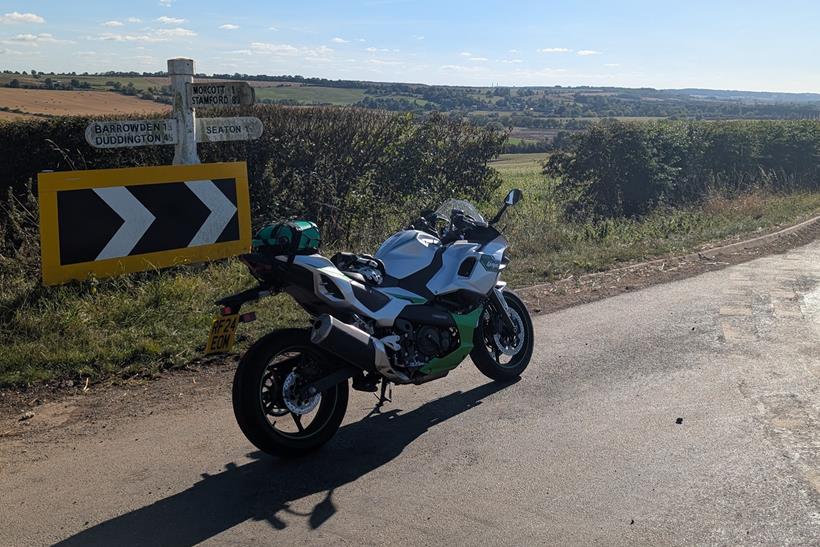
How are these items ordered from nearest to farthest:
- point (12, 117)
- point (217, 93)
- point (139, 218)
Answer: point (139, 218) → point (217, 93) → point (12, 117)

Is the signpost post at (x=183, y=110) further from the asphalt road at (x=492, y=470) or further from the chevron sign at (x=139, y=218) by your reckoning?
the asphalt road at (x=492, y=470)

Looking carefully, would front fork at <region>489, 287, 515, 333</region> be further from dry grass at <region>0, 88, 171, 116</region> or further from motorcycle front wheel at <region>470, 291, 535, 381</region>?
dry grass at <region>0, 88, 171, 116</region>

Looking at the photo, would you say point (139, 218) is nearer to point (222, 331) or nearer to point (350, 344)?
point (222, 331)

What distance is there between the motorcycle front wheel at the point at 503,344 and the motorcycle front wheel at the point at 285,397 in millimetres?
1492

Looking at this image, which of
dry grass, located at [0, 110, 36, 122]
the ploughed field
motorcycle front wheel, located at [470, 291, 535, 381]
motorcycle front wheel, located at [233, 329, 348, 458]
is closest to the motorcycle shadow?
motorcycle front wheel, located at [233, 329, 348, 458]

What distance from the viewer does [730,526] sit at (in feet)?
13.5

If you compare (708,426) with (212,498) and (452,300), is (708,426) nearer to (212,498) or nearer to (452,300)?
(452,300)

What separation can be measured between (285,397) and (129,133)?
468cm

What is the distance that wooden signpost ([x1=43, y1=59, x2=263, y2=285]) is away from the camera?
7.73 meters

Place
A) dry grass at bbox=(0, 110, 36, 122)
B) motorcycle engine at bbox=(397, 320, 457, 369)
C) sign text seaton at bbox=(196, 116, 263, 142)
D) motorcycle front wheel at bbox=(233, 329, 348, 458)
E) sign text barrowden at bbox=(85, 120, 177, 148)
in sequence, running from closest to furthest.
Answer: motorcycle front wheel at bbox=(233, 329, 348, 458) < motorcycle engine at bbox=(397, 320, 457, 369) < sign text barrowden at bbox=(85, 120, 177, 148) < sign text seaton at bbox=(196, 116, 263, 142) < dry grass at bbox=(0, 110, 36, 122)

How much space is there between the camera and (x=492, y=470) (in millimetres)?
4742

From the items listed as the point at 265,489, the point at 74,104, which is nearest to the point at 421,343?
the point at 265,489

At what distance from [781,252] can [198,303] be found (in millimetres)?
8656

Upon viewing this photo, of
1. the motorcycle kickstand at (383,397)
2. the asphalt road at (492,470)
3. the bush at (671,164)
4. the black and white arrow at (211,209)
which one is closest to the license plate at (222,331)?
the asphalt road at (492,470)
